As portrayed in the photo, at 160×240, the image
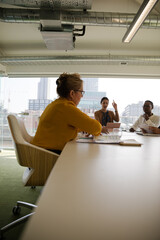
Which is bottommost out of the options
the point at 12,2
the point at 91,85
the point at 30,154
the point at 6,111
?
the point at 30,154

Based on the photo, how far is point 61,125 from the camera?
4.72 ft

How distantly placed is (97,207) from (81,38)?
4639 millimetres

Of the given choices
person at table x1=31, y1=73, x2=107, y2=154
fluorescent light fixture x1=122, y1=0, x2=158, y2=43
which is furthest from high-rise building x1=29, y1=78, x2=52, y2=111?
person at table x1=31, y1=73, x2=107, y2=154

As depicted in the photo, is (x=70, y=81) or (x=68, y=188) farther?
(x=70, y=81)

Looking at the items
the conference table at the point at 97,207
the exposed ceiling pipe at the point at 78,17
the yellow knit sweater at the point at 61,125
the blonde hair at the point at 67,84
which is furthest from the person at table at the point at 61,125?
the exposed ceiling pipe at the point at 78,17

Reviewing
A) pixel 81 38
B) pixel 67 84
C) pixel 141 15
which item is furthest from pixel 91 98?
pixel 67 84

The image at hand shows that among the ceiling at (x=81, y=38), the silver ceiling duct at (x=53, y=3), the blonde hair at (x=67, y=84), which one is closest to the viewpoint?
the blonde hair at (x=67, y=84)

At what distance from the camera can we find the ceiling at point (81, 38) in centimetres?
308

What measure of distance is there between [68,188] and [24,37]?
474cm

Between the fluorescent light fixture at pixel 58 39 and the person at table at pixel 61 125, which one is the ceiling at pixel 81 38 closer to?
the fluorescent light fixture at pixel 58 39

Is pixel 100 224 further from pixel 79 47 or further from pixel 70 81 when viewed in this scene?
pixel 79 47

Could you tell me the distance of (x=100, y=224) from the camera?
318 millimetres

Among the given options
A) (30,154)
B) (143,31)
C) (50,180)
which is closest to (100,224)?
(50,180)

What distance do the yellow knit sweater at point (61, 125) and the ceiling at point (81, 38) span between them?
199cm
